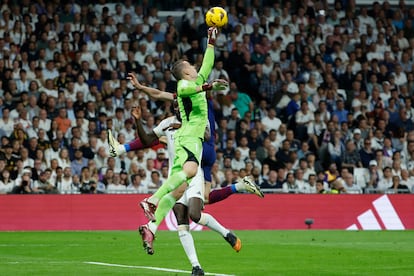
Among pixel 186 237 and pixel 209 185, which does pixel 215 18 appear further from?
pixel 209 185

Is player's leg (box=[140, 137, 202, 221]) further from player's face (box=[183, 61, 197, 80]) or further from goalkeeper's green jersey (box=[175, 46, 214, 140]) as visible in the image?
player's face (box=[183, 61, 197, 80])

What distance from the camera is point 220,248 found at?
18.8 metres

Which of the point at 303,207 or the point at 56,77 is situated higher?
the point at 56,77

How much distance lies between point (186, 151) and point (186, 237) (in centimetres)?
116

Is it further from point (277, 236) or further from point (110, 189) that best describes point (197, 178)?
point (110, 189)

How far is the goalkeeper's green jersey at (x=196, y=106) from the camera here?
42.6 feet

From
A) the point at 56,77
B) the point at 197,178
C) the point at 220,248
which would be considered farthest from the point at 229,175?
the point at 197,178

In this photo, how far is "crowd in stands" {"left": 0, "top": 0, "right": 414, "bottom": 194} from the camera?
26.8 meters

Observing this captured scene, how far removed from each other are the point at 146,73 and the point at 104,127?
2501 mm

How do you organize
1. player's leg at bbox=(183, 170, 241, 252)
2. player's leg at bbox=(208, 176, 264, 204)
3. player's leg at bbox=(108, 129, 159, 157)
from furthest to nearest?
player's leg at bbox=(208, 176, 264, 204) → player's leg at bbox=(108, 129, 159, 157) → player's leg at bbox=(183, 170, 241, 252)

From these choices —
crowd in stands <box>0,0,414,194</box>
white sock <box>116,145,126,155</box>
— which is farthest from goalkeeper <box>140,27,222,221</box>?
crowd in stands <box>0,0,414,194</box>

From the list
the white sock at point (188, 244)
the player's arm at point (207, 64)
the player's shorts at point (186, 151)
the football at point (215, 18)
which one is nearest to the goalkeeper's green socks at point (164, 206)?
the player's shorts at point (186, 151)

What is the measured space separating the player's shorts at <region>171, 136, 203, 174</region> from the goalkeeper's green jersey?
0.33 feet

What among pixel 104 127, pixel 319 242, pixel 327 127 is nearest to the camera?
pixel 319 242
